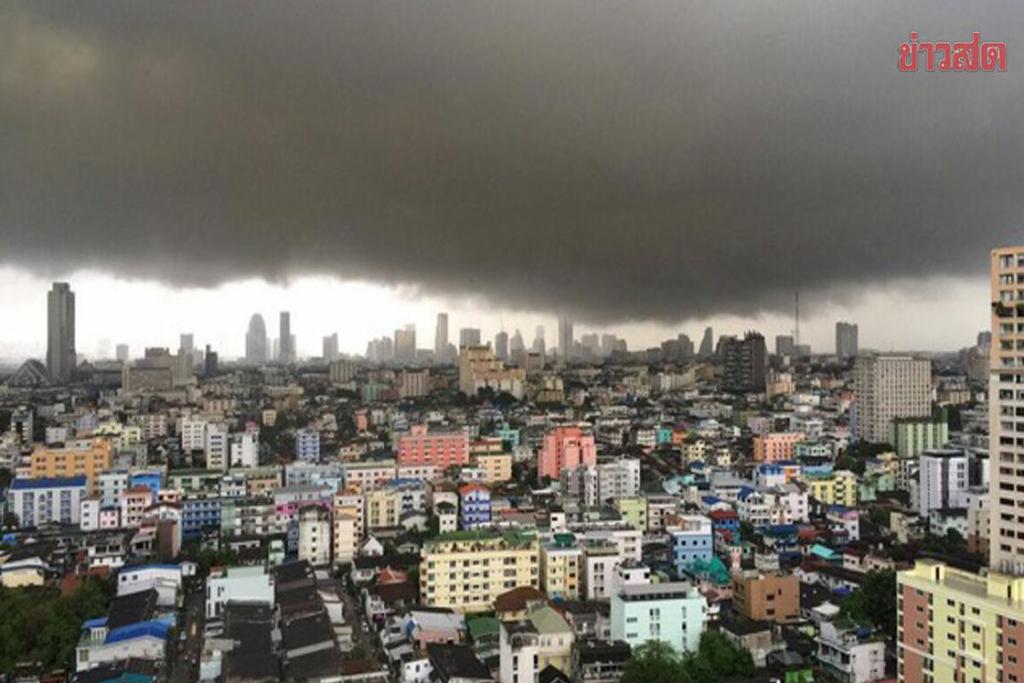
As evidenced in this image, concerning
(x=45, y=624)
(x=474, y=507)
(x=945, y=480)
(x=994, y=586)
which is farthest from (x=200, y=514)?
(x=945, y=480)

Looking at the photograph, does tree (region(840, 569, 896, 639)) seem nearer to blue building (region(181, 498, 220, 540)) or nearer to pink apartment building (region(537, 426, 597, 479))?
pink apartment building (region(537, 426, 597, 479))

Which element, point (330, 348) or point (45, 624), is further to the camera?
point (330, 348)

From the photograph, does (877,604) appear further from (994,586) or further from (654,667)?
(654,667)

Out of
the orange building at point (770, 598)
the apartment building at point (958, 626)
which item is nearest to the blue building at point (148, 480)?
the orange building at point (770, 598)

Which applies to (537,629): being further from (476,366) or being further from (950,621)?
(476,366)

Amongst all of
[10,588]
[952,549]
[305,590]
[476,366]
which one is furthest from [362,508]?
[476,366]

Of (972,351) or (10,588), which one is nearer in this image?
(10,588)
